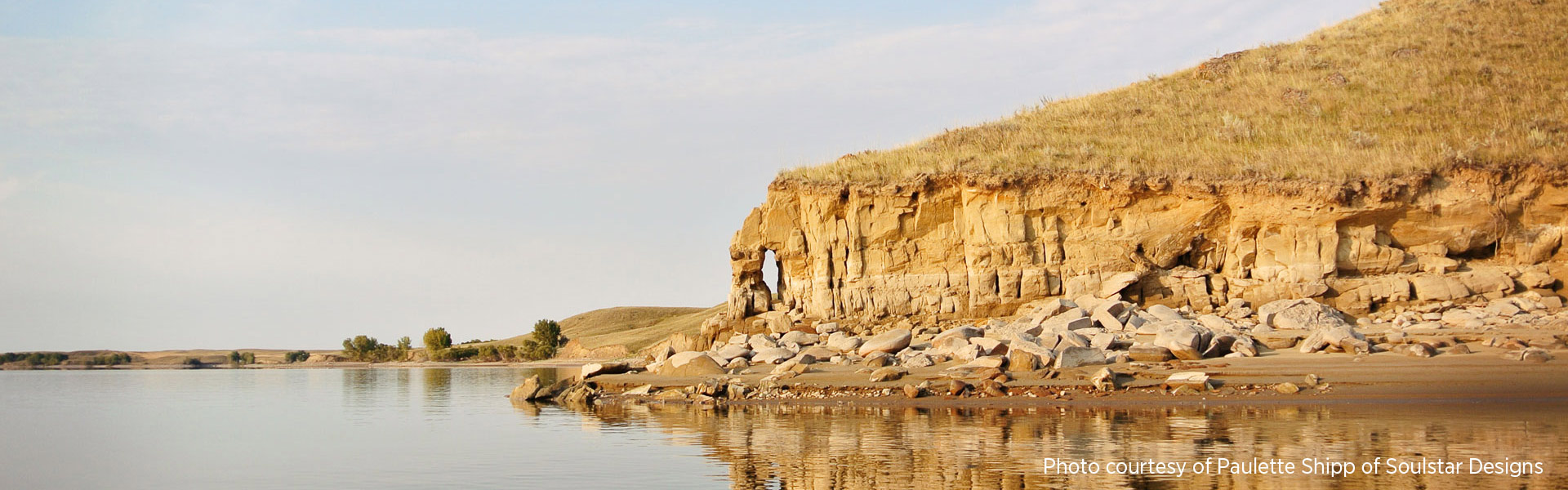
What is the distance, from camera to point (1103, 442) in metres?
11.6

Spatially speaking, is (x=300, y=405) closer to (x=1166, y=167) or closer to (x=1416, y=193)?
(x=1166, y=167)

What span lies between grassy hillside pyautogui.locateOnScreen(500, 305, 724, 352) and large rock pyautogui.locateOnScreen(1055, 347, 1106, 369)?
38357 mm

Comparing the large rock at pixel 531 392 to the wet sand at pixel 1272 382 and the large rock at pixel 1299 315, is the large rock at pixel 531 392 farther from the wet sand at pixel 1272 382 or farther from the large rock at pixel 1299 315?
the large rock at pixel 1299 315

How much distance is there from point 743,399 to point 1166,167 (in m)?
9.81

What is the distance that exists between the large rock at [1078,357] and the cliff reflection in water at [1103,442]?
85.4 inches

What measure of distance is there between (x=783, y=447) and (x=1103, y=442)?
337cm

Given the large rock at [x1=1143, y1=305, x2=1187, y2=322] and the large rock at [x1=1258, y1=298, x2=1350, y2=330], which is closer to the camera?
the large rock at [x1=1258, y1=298, x2=1350, y2=330]

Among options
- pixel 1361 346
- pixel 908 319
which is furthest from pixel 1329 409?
pixel 908 319

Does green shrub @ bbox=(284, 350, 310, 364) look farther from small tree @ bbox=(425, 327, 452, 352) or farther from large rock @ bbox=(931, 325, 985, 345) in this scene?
large rock @ bbox=(931, 325, 985, 345)

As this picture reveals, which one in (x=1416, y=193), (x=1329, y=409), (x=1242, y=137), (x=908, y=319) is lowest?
(x=1329, y=409)

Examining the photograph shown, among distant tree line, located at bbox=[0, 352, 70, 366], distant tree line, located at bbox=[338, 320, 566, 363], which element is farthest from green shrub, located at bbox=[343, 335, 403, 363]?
distant tree line, located at bbox=[0, 352, 70, 366]

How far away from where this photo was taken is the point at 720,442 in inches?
509

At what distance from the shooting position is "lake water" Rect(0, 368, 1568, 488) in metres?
9.96

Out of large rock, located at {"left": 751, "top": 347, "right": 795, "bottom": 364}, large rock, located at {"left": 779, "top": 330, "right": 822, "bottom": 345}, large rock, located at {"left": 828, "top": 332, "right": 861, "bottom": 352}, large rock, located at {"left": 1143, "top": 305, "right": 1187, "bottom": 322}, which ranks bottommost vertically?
large rock, located at {"left": 751, "top": 347, "right": 795, "bottom": 364}
